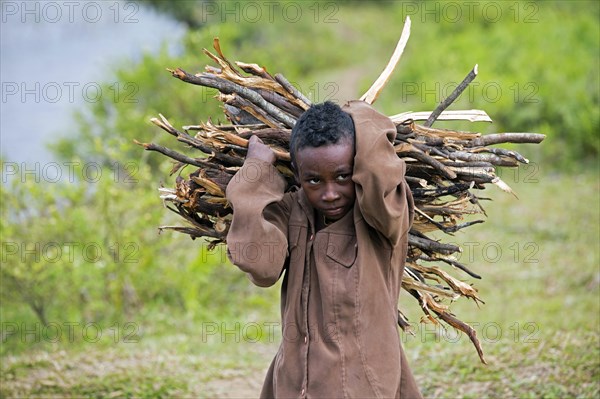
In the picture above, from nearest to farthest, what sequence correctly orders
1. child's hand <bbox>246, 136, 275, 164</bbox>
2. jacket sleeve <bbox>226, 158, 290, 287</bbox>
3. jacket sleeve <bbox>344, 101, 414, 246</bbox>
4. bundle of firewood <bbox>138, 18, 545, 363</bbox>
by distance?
jacket sleeve <bbox>344, 101, 414, 246</bbox>, jacket sleeve <bbox>226, 158, 290, 287</bbox>, child's hand <bbox>246, 136, 275, 164</bbox>, bundle of firewood <bbox>138, 18, 545, 363</bbox>

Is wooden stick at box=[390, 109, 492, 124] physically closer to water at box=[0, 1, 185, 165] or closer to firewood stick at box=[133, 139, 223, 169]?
firewood stick at box=[133, 139, 223, 169]

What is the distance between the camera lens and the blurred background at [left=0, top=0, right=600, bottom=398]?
16.3 feet

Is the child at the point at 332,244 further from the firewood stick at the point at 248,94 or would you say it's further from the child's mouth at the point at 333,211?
the firewood stick at the point at 248,94

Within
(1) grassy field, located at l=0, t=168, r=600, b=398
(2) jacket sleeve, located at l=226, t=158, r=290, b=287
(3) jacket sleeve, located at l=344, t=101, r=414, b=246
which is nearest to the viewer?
(3) jacket sleeve, located at l=344, t=101, r=414, b=246

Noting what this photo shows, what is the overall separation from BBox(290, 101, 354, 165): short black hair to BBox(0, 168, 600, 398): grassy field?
2520mm

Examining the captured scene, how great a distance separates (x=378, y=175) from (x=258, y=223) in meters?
0.41

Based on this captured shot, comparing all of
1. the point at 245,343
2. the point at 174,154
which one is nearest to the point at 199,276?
the point at 245,343

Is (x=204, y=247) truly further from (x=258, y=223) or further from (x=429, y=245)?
(x=258, y=223)

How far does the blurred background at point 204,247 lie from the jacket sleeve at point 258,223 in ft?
4.73

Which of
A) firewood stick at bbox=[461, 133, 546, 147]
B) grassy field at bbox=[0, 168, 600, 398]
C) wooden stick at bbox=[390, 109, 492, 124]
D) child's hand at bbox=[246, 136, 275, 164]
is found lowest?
grassy field at bbox=[0, 168, 600, 398]

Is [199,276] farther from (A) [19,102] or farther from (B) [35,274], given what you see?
(A) [19,102]

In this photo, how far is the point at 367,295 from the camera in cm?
261

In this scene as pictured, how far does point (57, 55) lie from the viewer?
1711 centimetres

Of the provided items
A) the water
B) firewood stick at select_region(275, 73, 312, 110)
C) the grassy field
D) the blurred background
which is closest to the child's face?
firewood stick at select_region(275, 73, 312, 110)
